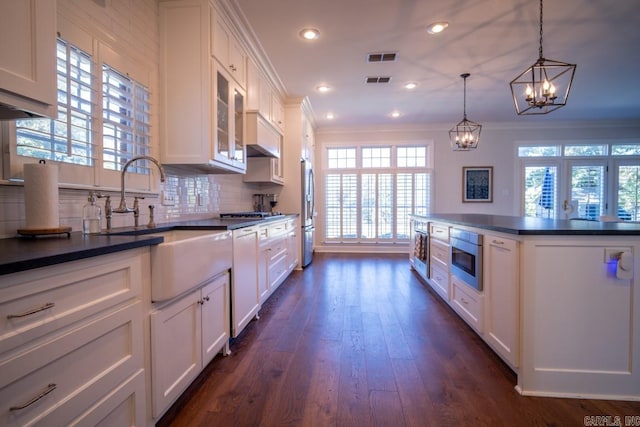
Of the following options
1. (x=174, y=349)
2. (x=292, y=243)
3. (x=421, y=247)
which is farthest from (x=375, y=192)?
(x=174, y=349)

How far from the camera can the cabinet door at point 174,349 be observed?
1259mm

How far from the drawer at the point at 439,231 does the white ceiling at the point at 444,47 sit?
75.9 inches

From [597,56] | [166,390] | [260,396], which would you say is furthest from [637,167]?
[166,390]

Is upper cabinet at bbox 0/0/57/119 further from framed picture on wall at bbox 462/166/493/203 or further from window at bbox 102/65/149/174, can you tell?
framed picture on wall at bbox 462/166/493/203

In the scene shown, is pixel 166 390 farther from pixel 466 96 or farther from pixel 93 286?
pixel 466 96

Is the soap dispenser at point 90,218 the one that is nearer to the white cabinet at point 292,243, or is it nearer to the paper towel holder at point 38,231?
the paper towel holder at point 38,231

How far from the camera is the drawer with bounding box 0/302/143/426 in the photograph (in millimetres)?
743

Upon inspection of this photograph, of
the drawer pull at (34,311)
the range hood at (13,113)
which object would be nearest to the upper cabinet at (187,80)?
the range hood at (13,113)

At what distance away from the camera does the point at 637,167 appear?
5.92 m

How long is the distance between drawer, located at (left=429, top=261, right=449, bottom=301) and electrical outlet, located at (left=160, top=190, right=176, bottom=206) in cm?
256

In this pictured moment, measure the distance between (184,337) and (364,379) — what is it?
103 cm

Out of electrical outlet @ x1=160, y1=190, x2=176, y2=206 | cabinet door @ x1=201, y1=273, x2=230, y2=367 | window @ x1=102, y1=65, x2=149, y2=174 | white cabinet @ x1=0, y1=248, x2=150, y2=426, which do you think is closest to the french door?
cabinet door @ x1=201, y1=273, x2=230, y2=367

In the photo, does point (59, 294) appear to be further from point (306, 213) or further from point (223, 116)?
point (306, 213)

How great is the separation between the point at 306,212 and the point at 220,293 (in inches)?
116
